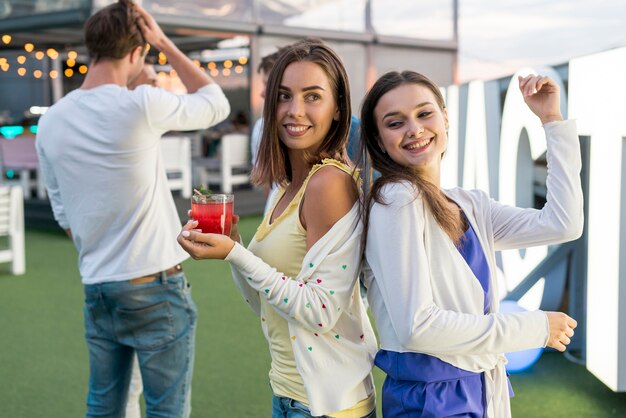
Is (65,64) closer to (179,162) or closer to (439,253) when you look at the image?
→ (179,162)

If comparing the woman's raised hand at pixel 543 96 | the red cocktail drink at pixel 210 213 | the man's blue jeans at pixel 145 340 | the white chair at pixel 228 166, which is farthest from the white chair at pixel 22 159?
the woman's raised hand at pixel 543 96

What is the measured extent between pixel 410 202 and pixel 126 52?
1326 mm

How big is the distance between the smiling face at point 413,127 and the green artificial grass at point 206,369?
226 centimetres

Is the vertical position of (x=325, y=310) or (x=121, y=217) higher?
(x=121, y=217)

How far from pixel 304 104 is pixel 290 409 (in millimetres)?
691

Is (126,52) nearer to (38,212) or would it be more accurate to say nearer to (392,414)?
(392,414)

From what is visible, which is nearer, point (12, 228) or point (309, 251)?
point (309, 251)

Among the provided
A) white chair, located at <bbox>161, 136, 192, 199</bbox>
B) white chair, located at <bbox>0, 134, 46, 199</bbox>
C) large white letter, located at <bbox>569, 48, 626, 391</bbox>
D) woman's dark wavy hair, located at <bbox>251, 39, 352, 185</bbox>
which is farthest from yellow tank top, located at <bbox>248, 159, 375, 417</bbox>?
white chair, located at <bbox>0, 134, 46, 199</bbox>

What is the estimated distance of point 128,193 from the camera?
2424 mm

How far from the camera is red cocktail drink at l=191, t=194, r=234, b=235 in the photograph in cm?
174

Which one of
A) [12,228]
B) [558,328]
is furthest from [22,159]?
[558,328]

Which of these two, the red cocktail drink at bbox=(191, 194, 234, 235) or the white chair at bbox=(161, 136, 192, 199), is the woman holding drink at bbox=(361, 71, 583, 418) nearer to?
the red cocktail drink at bbox=(191, 194, 234, 235)

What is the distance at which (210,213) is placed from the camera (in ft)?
5.73

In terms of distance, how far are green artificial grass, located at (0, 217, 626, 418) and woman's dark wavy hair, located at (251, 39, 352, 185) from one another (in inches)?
82.1
